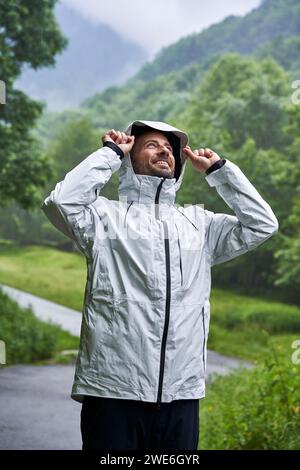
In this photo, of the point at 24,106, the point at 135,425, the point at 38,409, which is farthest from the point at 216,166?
the point at 24,106

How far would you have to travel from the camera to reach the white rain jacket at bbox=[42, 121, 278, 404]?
161 cm

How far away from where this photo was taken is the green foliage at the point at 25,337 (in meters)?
7.57

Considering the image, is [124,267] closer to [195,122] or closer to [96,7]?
[195,122]

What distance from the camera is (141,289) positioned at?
1646 mm

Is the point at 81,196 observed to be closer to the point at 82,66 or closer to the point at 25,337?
the point at 25,337

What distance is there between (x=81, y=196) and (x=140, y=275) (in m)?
0.24

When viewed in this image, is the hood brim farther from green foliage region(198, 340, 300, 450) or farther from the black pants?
green foliage region(198, 340, 300, 450)

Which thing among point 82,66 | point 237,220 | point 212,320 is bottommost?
point 212,320

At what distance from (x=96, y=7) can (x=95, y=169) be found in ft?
50.1

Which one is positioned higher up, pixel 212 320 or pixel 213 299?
pixel 213 299

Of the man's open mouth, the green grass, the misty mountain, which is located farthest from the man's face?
the misty mountain

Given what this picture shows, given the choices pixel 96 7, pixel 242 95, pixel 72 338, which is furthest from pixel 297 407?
pixel 96 7

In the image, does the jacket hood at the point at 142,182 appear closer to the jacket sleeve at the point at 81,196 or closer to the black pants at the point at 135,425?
the jacket sleeve at the point at 81,196

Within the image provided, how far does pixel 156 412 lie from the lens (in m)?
1.61
